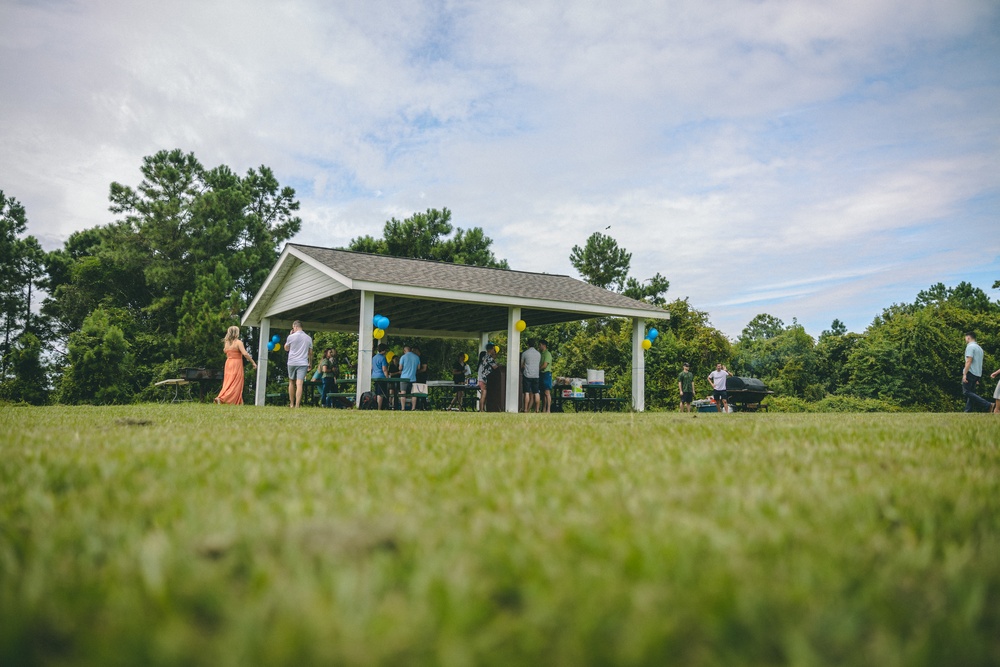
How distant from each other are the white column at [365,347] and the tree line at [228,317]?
32.7 feet

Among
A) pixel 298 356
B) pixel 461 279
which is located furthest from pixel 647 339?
pixel 298 356

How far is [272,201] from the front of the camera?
4069 cm

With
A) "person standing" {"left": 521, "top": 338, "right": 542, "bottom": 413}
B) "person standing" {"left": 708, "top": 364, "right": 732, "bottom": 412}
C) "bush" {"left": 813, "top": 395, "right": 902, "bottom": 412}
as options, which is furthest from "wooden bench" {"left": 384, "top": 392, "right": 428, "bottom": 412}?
"bush" {"left": 813, "top": 395, "right": 902, "bottom": 412}

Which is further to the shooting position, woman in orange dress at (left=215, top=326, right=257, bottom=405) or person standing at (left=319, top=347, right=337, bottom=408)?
person standing at (left=319, top=347, right=337, bottom=408)

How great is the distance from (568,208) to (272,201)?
834 inches

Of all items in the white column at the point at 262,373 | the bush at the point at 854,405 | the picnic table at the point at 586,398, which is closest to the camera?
the picnic table at the point at 586,398

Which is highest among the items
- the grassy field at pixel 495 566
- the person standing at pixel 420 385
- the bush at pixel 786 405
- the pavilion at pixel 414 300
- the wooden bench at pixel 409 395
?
the pavilion at pixel 414 300

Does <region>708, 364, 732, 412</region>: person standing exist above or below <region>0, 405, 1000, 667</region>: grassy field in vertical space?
above

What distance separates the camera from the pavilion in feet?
46.9

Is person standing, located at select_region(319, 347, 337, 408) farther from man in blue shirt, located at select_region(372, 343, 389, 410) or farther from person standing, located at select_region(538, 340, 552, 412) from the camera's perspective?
person standing, located at select_region(538, 340, 552, 412)

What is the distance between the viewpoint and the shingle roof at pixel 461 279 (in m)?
14.8

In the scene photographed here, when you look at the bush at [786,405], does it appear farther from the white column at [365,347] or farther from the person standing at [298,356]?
the person standing at [298,356]

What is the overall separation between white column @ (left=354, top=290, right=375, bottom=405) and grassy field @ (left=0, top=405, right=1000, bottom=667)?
10.9m

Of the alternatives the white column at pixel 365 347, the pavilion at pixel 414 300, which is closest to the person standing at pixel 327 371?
the pavilion at pixel 414 300
